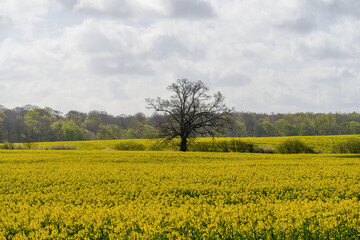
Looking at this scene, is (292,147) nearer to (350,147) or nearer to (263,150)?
(263,150)

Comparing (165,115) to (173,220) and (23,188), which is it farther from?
(173,220)

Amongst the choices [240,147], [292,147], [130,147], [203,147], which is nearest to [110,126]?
[130,147]

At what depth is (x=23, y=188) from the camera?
Result: 470 inches

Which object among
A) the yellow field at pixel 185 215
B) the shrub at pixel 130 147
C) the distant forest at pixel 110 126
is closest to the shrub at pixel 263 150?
the shrub at pixel 130 147

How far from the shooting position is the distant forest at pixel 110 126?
99062mm

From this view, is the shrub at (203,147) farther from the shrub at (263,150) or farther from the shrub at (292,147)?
the shrub at (292,147)

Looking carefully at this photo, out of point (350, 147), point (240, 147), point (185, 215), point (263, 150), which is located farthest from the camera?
point (240, 147)

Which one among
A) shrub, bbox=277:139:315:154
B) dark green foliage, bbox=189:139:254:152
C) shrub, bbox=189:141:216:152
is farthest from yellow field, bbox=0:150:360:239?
shrub, bbox=189:141:216:152

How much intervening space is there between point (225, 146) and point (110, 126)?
81.2 meters

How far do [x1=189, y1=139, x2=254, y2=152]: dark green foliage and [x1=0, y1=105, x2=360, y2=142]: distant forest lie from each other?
32.7 meters

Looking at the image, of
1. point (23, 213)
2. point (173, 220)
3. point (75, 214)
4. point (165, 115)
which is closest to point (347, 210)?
point (173, 220)

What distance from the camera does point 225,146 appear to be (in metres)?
39.6

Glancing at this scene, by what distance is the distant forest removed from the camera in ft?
325

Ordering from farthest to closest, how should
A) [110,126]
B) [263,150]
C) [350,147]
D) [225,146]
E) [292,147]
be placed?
[110,126] → [225,146] → [263,150] → [292,147] → [350,147]
